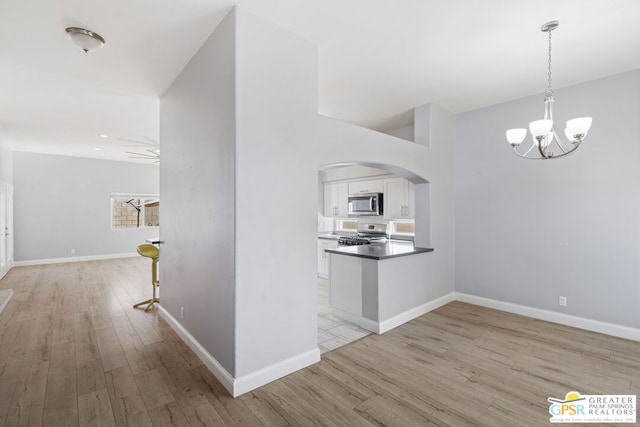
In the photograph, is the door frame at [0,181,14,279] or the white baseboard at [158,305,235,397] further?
the door frame at [0,181,14,279]

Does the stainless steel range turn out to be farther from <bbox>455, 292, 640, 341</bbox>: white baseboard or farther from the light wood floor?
the light wood floor

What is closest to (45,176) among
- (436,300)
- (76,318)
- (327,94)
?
(76,318)

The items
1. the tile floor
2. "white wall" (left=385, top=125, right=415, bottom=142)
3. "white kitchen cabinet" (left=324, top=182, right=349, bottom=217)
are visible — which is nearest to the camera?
the tile floor

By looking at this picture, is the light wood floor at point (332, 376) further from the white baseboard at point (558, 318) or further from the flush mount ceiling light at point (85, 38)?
the flush mount ceiling light at point (85, 38)

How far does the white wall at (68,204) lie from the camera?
7328 millimetres

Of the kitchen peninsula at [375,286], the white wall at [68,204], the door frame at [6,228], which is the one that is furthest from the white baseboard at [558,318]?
the white wall at [68,204]

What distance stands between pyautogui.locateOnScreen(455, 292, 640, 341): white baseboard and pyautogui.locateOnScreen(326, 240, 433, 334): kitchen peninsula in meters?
1.08

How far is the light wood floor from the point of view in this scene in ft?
6.60

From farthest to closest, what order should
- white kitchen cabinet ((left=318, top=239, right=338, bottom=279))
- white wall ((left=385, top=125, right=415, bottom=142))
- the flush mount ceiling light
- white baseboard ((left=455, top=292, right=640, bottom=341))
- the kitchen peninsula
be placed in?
white kitchen cabinet ((left=318, top=239, right=338, bottom=279))
white wall ((left=385, top=125, right=415, bottom=142))
the kitchen peninsula
white baseboard ((left=455, top=292, right=640, bottom=341))
the flush mount ceiling light

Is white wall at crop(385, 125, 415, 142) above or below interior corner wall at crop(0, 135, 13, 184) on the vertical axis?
above

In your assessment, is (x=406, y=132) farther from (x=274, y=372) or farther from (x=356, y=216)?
(x=274, y=372)

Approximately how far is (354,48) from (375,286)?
2.53m

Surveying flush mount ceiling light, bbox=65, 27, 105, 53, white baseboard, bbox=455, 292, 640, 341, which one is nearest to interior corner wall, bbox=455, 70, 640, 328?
white baseboard, bbox=455, 292, 640, 341

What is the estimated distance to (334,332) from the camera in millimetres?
3418
